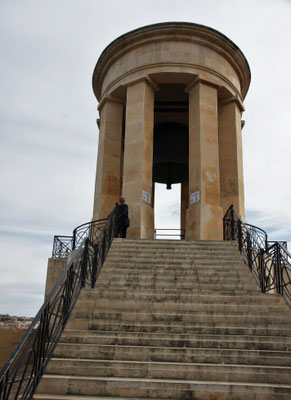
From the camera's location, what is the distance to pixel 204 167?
13664 mm

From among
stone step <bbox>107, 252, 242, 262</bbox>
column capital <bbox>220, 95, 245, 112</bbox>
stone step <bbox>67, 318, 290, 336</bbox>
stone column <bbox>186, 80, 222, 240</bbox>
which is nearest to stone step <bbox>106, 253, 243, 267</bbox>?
stone step <bbox>107, 252, 242, 262</bbox>

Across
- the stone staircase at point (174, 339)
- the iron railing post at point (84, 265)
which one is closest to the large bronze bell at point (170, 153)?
the stone staircase at point (174, 339)

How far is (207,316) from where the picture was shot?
20.4 feet

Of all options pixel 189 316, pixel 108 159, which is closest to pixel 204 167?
pixel 108 159

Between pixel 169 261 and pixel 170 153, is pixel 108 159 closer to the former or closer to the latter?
pixel 170 153

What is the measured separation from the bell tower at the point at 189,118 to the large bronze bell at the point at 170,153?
2.2 inches

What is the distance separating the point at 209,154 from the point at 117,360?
991 centimetres

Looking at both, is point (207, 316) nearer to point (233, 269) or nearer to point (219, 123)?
point (233, 269)

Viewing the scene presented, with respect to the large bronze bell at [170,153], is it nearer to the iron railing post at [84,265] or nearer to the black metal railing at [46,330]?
the black metal railing at [46,330]

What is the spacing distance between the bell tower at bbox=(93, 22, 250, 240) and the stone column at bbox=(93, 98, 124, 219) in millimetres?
40

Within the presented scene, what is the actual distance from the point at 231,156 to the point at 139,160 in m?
3.89

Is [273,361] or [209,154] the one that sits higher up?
[209,154]

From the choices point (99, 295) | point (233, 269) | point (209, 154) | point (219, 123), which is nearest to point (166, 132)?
point (219, 123)

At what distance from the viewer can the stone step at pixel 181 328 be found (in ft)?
19.1
